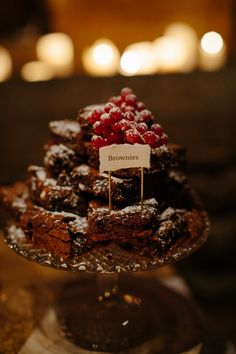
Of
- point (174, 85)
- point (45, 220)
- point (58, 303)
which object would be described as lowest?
point (58, 303)

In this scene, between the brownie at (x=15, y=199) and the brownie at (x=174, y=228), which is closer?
the brownie at (x=174, y=228)

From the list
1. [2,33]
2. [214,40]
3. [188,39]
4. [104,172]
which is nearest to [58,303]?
[104,172]

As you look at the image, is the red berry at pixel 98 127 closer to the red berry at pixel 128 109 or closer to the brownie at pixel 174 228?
the red berry at pixel 128 109

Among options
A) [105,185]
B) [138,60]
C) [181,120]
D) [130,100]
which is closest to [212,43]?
[138,60]

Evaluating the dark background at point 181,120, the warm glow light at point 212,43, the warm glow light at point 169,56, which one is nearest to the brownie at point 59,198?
the dark background at point 181,120

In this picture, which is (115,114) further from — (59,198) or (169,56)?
(169,56)

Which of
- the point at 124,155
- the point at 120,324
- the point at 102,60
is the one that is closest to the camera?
Answer: the point at 124,155

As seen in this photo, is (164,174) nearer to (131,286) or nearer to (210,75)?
(131,286)
